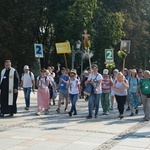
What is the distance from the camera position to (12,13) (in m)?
37.9

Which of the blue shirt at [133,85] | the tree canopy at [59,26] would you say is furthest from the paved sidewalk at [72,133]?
the tree canopy at [59,26]

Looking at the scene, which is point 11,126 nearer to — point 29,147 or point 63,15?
point 29,147

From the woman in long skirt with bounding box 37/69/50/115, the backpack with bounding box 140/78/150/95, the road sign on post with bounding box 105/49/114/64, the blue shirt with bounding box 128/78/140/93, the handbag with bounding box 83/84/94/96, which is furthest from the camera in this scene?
the road sign on post with bounding box 105/49/114/64

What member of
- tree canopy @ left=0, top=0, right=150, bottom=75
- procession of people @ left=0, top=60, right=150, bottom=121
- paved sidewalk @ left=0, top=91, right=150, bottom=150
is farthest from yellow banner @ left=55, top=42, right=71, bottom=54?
tree canopy @ left=0, top=0, right=150, bottom=75

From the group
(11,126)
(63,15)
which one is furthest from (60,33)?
(11,126)

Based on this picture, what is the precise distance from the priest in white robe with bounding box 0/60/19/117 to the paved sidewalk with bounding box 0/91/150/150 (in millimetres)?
398

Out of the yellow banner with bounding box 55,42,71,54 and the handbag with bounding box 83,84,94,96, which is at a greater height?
the yellow banner with bounding box 55,42,71,54

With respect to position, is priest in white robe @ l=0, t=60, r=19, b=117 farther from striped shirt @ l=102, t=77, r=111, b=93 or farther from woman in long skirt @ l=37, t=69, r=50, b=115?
striped shirt @ l=102, t=77, r=111, b=93

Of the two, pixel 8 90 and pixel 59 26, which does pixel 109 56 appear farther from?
pixel 59 26

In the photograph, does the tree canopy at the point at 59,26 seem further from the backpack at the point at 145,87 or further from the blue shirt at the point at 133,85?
the backpack at the point at 145,87

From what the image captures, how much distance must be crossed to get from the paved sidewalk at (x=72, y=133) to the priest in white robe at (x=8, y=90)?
40 cm

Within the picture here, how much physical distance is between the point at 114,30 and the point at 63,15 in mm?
5746

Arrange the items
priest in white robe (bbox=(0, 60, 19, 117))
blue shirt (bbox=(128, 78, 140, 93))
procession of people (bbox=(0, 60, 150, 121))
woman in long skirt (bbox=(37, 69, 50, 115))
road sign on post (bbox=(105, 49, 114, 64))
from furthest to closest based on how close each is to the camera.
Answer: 1. road sign on post (bbox=(105, 49, 114, 64))
2. blue shirt (bbox=(128, 78, 140, 93))
3. woman in long skirt (bbox=(37, 69, 50, 115))
4. priest in white robe (bbox=(0, 60, 19, 117))
5. procession of people (bbox=(0, 60, 150, 121))

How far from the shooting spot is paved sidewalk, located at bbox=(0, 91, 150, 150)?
7957mm
